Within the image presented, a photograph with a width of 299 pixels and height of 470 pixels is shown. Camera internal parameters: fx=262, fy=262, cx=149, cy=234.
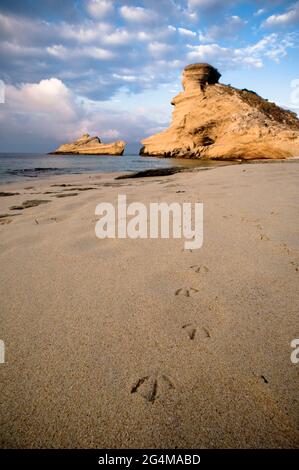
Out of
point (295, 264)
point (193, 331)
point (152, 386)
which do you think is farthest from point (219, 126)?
point (152, 386)

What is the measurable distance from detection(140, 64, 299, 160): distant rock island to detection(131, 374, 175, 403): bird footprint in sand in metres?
22.1

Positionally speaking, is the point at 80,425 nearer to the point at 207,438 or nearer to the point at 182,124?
the point at 207,438

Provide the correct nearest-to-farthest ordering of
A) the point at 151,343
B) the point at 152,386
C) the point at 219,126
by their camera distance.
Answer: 1. the point at 152,386
2. the point at 151,343
3. the point at 219,126

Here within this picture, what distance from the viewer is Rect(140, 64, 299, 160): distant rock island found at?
21.0 metres

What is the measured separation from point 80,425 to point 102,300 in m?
0.64

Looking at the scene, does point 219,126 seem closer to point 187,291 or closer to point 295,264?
point 295,264

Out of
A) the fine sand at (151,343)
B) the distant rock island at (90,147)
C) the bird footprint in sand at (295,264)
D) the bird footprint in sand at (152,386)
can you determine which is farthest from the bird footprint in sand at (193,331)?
the distant rock island at (90,147)

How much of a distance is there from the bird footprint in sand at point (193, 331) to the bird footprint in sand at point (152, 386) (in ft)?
0.78

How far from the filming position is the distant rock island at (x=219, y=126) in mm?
20953

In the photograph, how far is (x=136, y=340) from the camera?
3.70ft

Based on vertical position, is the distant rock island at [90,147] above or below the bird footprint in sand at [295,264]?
above

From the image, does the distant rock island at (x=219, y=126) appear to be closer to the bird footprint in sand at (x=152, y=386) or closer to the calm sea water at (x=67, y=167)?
the calm sea water at (x=67, y=167)

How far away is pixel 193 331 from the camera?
1169mm

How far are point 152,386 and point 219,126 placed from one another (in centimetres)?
2854
